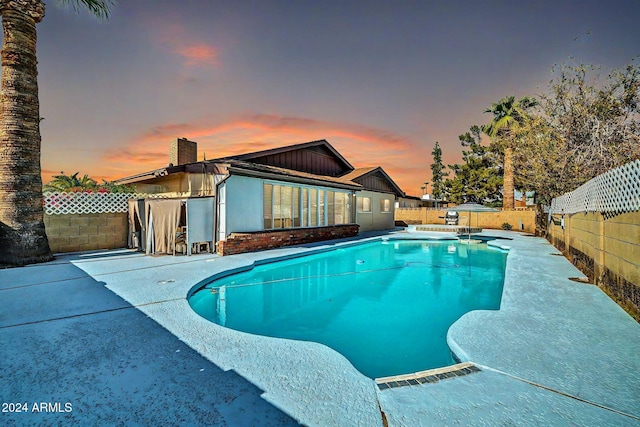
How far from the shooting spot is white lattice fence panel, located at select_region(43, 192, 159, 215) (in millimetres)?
10195

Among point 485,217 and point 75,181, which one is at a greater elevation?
point 75,181

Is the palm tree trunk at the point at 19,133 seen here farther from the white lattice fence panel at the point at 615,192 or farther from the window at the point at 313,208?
the white lattice fence panel at the point at 615,192

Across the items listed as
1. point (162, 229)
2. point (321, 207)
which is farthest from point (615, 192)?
point (162, 229)

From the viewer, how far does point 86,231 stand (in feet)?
36.2

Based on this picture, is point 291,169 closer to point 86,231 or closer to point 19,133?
point 86,231

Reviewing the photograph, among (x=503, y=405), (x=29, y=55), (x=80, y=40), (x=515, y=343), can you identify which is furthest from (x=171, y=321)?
(x=80, y=40)

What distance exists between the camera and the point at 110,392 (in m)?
2.62

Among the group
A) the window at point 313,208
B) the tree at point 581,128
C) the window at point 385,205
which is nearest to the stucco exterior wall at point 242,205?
the window at point 313,208

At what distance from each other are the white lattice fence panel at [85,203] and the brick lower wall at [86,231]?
7.6 inches

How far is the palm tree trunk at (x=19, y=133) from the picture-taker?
835 cm

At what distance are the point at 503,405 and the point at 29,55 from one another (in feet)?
44.3

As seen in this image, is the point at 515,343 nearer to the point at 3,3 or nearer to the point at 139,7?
the point at 3,3

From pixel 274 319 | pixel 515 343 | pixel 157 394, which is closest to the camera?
pixel 157 394

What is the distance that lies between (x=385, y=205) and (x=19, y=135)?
68.1 ft
